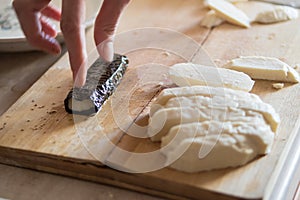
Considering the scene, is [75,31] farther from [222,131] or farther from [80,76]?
[222,131]

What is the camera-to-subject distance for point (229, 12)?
5.47ft

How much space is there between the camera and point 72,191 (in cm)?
108

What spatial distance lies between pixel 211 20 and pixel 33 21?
1.99ft

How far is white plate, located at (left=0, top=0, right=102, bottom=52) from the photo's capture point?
5.03 feet

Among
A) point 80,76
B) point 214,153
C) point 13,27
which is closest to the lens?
point 214,153

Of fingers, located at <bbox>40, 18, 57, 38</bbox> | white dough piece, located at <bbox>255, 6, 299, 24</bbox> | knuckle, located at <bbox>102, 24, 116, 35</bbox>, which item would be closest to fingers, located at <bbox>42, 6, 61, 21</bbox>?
fingers, located at <bbox>40, 18, 57, 38</bbox>

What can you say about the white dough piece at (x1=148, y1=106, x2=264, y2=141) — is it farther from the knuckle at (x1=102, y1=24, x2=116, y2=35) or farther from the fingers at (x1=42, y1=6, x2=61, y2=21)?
the fingers at (x1=42, y1=6, x2=61, y2=21)

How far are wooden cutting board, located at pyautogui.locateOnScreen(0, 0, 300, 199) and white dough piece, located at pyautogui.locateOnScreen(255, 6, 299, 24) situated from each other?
2cm

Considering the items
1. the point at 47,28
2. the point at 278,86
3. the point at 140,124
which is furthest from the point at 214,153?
the point at 47,28

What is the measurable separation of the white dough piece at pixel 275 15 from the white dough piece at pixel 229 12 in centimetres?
5

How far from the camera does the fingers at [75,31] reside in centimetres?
117

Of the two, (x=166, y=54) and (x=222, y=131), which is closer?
(x=222, y=131)

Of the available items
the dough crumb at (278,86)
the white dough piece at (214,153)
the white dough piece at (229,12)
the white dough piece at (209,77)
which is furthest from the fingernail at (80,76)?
the white dough piece at (229,12)

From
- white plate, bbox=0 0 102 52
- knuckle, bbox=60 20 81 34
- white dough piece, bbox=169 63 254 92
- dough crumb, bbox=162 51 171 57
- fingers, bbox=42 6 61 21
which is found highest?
knuckle, bbox=60 20 81 34
